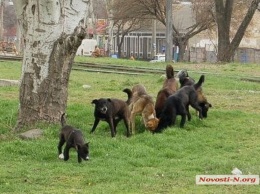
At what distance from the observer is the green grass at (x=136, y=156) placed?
906 centimetres

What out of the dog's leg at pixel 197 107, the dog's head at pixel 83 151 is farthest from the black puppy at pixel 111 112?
the dog's head at pixel 83 151

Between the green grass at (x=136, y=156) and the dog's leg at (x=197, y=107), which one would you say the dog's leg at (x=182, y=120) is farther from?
the dog's leg at (x=197, y=107)

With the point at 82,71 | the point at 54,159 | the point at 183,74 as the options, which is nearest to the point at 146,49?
the point at 82,71

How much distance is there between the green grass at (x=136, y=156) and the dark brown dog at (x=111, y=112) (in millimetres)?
256

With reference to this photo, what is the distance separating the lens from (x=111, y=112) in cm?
1302

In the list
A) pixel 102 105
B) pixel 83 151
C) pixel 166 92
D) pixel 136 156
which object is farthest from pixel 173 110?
pixel 83 151

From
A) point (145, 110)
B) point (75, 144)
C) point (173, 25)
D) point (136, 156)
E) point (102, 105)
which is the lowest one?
point (136, 156)

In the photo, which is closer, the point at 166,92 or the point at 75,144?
the point at 75,144

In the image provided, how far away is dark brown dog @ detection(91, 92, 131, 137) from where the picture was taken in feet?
42.1

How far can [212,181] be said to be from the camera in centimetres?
922

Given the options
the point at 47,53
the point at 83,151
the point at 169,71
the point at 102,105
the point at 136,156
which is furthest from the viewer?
the point at 169,71

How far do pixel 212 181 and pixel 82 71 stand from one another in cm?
2115

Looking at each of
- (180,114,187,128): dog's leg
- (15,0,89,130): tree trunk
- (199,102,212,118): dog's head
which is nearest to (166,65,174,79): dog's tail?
(199,102,212,118): dog's head

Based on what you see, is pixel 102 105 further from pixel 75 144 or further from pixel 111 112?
pixel 75 144
